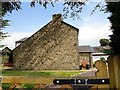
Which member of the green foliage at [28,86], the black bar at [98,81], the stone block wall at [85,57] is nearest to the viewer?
the black bar at [98,81]

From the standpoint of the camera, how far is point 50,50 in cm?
2853

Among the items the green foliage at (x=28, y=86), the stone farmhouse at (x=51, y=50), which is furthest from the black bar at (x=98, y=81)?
the stone farmhouse at (x=51, y=50)

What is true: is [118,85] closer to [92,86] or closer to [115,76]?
[115,76]

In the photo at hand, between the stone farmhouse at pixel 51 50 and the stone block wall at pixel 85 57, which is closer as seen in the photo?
the stone farmhouse at pixel 51 50

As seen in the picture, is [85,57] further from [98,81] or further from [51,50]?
[98,81]

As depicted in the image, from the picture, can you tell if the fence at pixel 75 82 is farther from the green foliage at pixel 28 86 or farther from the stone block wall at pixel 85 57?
the stone block wall at pixel 85 57

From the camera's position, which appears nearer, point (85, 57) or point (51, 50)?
point (51, 50)

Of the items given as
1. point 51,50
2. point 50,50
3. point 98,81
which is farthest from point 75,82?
point 50,50

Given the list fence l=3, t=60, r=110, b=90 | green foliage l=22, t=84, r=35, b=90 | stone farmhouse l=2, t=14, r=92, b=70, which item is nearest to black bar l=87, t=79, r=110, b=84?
fence l=3, t=60, r=110, b=90

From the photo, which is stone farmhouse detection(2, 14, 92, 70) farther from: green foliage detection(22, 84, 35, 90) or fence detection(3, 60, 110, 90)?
fence detection(3, 60, 110, 90)

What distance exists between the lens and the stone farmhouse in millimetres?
27656

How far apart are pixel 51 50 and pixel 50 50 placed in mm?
165

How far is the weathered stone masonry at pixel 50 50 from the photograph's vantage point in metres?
27.7

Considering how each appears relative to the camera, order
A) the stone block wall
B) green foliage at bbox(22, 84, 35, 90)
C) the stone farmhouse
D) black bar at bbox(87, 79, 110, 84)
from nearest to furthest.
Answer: black bar at bbox(87, 79, 110, 84)
green foliage at bbox(22, 84, 35, 90)
the stone farmhouse
the stone block wall
